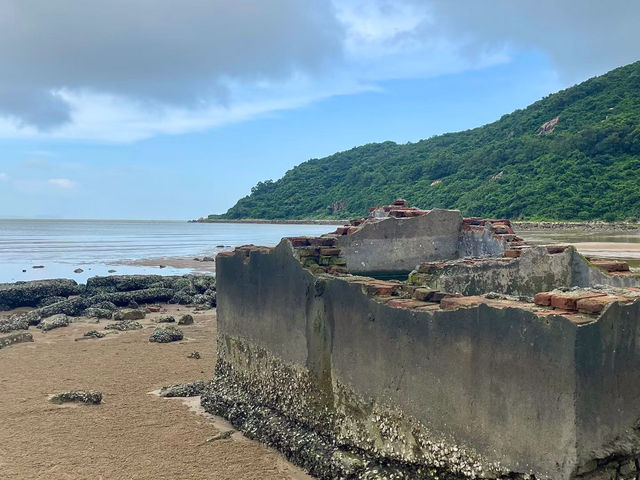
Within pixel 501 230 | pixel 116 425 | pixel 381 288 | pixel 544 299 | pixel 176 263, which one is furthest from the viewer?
pixel 176 263

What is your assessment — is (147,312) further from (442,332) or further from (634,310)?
(634,310)

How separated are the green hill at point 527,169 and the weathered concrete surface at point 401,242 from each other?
147 ft

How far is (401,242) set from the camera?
27.7ft

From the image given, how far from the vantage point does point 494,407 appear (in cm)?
400

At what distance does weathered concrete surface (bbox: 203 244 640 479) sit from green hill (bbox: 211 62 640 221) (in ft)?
157

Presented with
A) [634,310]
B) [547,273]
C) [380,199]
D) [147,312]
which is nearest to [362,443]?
[634,310]

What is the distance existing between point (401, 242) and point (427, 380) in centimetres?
405

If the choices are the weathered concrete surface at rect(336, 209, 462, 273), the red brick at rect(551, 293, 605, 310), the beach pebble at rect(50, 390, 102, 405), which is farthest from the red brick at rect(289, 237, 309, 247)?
the beach pebble at rect(50, 390, 102, 405)

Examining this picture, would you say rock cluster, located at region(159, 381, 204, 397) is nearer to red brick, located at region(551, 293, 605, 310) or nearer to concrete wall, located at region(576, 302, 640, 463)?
red brick, located at region(551, 293, 605, 310)

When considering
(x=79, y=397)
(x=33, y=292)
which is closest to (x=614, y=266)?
(x=79, y=397)

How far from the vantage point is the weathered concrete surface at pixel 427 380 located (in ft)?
11.9

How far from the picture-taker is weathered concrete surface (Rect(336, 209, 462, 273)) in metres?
8.01

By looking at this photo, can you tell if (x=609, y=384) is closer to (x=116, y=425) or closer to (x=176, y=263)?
(x=116, y=425)

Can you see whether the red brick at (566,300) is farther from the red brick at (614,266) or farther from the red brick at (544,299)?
the red brick at (614,266)
